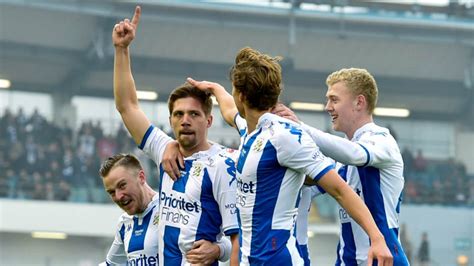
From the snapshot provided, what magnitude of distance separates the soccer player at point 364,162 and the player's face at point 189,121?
82cm

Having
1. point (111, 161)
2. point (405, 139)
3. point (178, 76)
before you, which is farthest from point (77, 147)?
point (111, 161)

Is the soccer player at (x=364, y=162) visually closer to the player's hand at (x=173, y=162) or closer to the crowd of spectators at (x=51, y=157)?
the player's hand at (x=173, y=162)

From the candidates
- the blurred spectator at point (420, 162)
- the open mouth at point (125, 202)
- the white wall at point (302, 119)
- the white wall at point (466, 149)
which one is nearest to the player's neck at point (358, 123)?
the open mouth at point (125, 202)

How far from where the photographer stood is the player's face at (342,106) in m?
5.84

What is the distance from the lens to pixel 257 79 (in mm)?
4969

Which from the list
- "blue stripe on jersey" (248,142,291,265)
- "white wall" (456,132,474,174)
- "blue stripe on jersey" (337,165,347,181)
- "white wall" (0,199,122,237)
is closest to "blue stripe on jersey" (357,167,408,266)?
"blue stripe on jersey" (337,165,347,181)

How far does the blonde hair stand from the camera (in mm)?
5852

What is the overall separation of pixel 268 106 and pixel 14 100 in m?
30.2

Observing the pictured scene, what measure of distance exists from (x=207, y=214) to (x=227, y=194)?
0.20 meters

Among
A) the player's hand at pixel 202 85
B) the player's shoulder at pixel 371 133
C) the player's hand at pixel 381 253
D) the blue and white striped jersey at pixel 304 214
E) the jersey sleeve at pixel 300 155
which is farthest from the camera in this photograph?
the blue and white striped jersey at pixel 304 214

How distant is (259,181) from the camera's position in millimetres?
5020

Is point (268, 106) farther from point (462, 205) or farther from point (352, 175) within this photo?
point (462, 205)

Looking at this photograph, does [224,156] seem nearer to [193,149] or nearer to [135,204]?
[193,149]

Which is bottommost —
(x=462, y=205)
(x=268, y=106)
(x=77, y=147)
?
(x=268, y=106)
